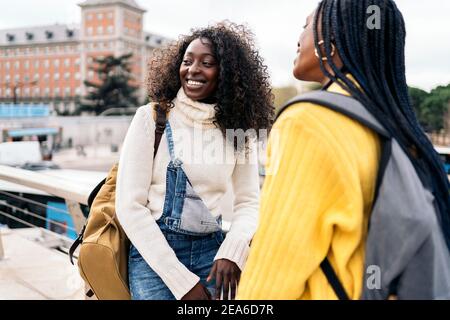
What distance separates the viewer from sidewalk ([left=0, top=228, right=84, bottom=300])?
9.87 feet

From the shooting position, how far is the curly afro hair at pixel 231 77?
1.46 meters

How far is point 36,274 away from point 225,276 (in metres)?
2.34

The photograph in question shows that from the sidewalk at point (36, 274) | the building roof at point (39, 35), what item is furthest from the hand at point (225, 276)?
the building roof at point (39, 35)

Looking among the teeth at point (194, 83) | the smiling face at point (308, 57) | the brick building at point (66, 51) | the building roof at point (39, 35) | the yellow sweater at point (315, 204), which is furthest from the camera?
the building roof at point (39, 35)

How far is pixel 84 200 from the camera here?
2547mm

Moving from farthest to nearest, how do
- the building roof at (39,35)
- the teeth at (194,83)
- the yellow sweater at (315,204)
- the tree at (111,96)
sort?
the building roof at (39,35) < the tree at (111,96) < the teeth at (194,83) < the yellow sweater at (315,204)

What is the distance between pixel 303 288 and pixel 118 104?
53389mm

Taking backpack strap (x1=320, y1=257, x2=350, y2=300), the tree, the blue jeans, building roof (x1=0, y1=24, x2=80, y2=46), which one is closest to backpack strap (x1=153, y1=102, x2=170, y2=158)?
the blue jeans

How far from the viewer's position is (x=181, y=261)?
1.41m

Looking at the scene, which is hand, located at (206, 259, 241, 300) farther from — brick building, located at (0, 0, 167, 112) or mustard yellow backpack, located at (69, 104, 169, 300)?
brick building, located at (0, 0, 167, 112)

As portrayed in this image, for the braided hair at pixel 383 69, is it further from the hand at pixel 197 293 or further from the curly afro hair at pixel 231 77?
the hand at pixel 197 293

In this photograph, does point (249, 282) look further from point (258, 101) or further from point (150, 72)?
point (150, 72)

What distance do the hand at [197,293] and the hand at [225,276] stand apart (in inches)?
1.3

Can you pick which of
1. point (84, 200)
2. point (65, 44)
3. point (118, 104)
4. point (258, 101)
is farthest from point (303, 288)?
point (65, 44)
